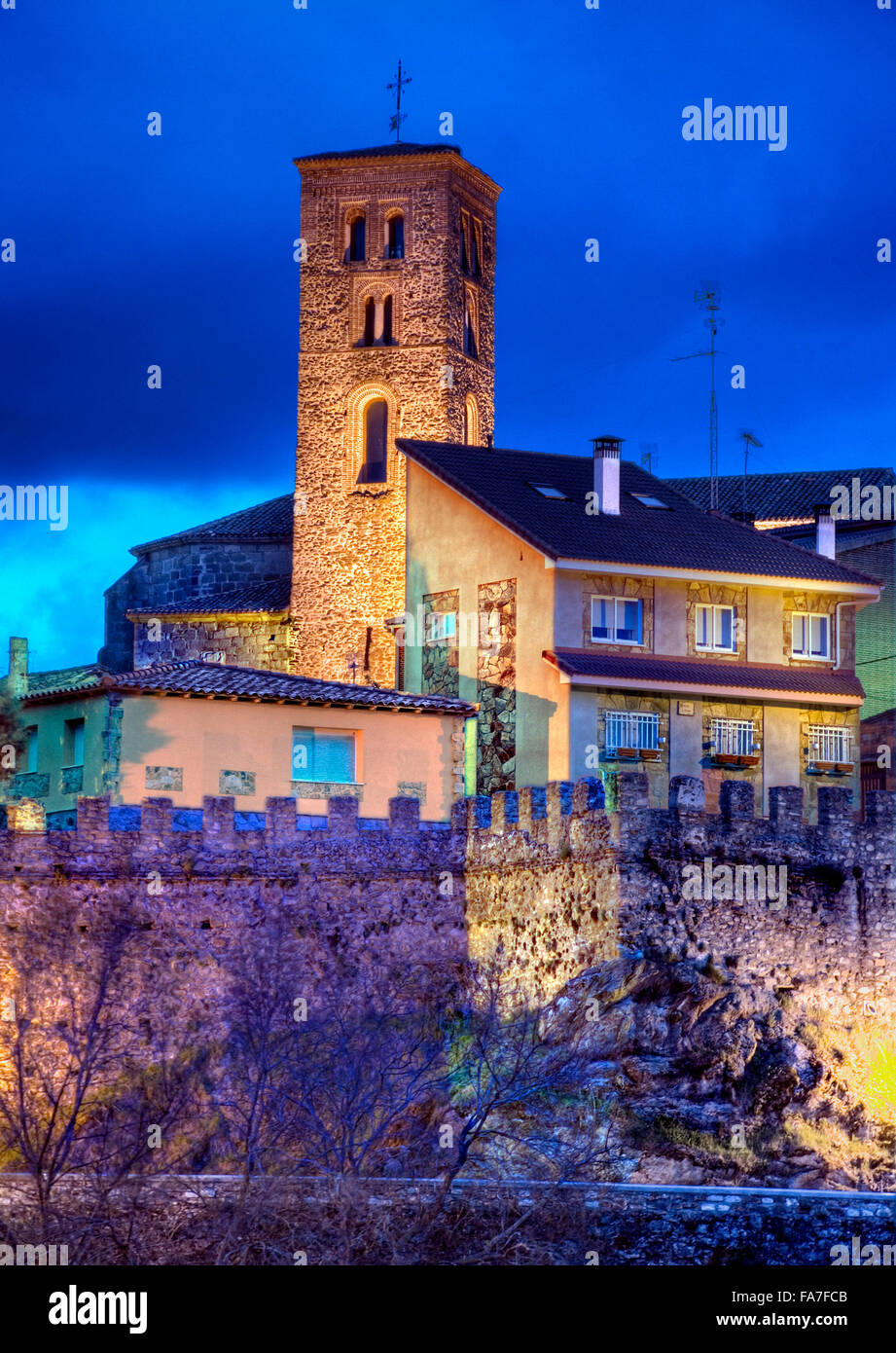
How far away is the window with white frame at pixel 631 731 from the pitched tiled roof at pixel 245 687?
13.9ft

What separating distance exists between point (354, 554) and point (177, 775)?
58.0 feet

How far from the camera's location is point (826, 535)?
212 ft

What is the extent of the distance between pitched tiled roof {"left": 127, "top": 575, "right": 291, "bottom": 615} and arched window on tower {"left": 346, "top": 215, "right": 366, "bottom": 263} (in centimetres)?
783

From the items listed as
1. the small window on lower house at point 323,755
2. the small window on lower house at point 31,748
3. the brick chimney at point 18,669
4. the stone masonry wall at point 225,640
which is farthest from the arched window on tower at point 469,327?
the small window on lower house at point 31,748

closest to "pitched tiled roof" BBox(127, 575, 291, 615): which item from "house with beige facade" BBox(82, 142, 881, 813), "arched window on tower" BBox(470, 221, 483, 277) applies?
"house with beige facade" BBox(82, 142, 881, 813)

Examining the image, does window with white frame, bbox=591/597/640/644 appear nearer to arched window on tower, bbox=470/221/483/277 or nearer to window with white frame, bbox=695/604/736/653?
window with white frame, bbox=695/604/736/653

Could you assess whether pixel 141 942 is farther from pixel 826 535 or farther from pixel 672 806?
pixel 826 535

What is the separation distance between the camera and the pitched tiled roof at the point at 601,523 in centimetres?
5859

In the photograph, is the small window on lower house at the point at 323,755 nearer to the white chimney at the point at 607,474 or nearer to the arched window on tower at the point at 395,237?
the white chimney at the point at 607,474

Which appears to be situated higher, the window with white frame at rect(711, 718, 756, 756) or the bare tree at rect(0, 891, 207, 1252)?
the window with white frame at rect(711, 718, 756, 756)

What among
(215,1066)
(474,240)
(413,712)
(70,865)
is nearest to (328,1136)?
(215,1066)

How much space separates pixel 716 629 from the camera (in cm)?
5972

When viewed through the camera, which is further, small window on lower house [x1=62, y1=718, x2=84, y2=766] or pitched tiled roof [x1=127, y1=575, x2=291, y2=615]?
pitched tiled roof [x1=127, y1=575, x2=291, y2=615]

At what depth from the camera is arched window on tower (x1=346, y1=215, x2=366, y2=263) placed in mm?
69250
